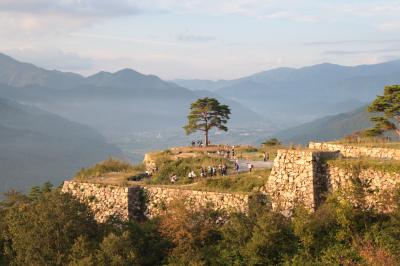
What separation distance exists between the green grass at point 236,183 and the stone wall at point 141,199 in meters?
0.81

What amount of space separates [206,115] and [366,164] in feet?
105

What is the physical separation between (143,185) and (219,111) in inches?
993

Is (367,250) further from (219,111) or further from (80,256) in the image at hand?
(219,111)

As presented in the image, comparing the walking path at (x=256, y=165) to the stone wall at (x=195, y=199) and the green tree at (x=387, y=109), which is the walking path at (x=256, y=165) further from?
the green tree at (x=387, y=109)

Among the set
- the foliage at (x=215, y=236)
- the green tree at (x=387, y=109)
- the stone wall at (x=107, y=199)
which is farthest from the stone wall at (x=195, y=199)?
the green tree at (x=387, y=109)

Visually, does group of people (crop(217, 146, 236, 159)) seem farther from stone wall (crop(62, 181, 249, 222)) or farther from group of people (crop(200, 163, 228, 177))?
stone wall (crop(62, 181, 249, 222))

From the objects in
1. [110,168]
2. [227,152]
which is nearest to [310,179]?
[227,152]

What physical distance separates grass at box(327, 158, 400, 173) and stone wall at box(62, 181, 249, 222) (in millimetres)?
4973

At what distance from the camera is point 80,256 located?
24.3 metres

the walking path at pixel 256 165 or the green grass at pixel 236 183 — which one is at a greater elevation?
the walking path at pixel 256 165

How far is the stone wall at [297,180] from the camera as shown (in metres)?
24.5

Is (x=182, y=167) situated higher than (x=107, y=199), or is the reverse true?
(x=182, y=167)

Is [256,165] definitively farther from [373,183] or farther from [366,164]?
[373,183]

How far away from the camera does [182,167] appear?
34625mm
